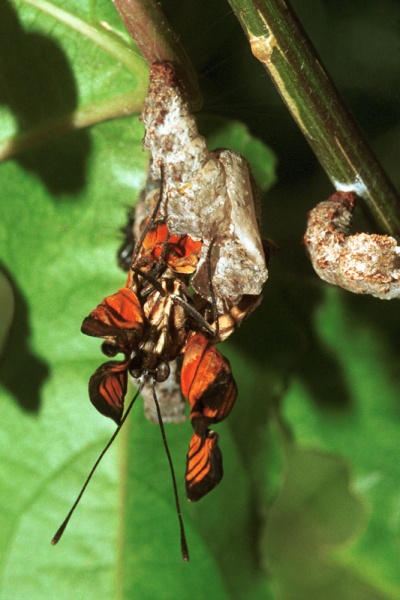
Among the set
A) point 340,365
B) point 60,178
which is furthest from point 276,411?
point 60,178

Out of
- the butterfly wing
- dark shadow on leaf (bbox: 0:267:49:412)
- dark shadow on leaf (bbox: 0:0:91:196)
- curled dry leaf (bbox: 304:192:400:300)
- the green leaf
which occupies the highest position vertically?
dark shadow on leaf (bbox: 0:0:91:196)

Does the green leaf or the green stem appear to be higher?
the green stem

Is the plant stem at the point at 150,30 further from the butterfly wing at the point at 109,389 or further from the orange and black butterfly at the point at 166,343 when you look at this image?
the butterfly wing at the point at 109,389

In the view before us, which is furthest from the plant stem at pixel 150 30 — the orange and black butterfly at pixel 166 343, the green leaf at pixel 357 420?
the green leaf at pixel 357 420

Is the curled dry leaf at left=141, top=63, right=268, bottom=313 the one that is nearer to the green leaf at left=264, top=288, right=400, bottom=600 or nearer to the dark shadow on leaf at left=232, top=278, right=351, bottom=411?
the dark shadow on leaf at left=232, top=278, right=351, bottom=411

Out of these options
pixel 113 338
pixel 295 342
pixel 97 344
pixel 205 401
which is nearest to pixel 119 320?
pixel 113 338

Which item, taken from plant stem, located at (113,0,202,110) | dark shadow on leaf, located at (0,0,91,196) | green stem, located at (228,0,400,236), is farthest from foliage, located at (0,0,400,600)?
green stem, located at (228,0,400,236)

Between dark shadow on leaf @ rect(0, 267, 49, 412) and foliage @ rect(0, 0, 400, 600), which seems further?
dark shadow on leaf @ rect(0, 267, 49, 412)
